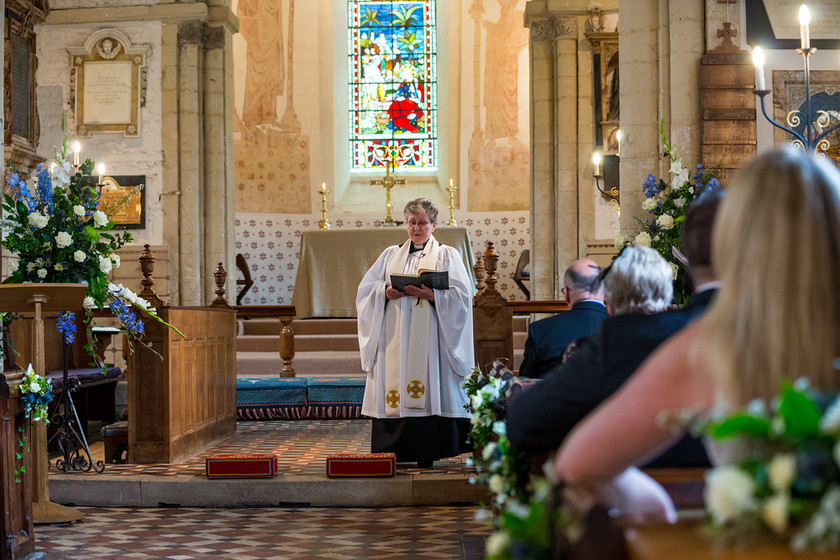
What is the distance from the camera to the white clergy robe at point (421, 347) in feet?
20.9

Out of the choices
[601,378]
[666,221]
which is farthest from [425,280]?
[601,378]

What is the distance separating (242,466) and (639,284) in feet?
12.3

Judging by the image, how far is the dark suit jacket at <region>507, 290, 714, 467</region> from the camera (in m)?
2.25

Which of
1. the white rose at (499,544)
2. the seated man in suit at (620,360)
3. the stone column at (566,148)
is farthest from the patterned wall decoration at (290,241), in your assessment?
the white rose at (499,544)

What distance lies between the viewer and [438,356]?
21.1 ft

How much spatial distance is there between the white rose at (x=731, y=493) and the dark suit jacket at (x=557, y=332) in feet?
→ 9.05

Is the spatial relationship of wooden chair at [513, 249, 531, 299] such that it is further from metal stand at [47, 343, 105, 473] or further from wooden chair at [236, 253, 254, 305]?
metal stand at [47, 343, 105, 473]

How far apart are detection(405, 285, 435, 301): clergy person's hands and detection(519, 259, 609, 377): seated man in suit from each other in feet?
7.32

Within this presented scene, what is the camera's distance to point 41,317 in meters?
5.17

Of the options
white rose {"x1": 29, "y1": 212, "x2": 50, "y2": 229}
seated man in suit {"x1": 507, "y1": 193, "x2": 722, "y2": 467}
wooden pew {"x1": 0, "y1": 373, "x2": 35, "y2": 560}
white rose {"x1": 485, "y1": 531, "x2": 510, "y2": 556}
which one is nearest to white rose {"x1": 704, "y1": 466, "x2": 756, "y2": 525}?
white rose {"x1": 485, "y1": 531, "x2": 510, "y2": 556}

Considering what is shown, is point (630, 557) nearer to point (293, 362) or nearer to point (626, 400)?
point (626, 400)

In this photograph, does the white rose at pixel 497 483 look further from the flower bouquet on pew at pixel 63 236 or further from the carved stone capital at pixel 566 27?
the carved stone capital at pixel 566 27

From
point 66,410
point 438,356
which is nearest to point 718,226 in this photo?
point 438,356

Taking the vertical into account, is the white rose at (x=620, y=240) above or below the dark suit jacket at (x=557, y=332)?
above
